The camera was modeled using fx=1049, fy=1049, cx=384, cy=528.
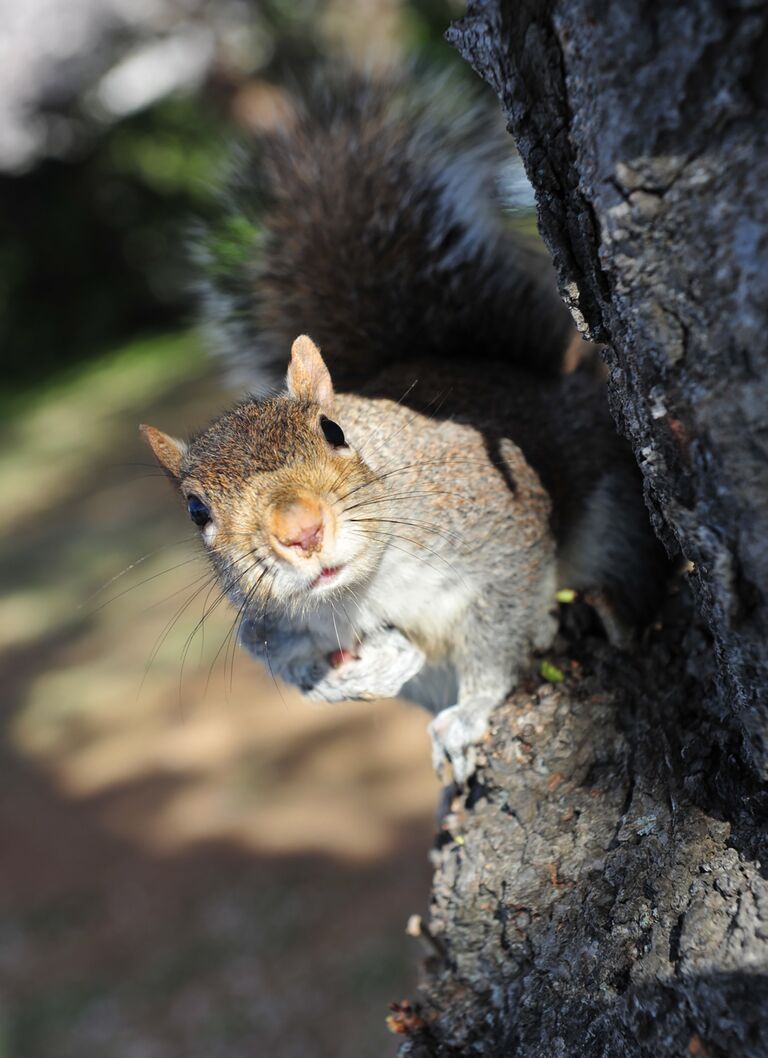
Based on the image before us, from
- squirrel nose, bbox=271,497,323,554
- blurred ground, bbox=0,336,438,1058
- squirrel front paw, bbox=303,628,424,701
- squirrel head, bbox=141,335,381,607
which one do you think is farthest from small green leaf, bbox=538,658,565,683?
blurred ground, bbox=0,336,438,1058

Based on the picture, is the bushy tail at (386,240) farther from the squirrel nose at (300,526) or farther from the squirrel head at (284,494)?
the squirrel nose at (300,526)

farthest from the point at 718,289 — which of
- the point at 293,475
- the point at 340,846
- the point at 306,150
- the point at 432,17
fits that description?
the point at 432,17

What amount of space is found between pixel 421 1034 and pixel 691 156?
37.8 inches

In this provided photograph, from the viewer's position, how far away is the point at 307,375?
1426 millimetres

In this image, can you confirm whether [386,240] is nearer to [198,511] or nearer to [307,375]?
[307,375]

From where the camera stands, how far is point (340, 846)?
354cm

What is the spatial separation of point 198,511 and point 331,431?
21 cm

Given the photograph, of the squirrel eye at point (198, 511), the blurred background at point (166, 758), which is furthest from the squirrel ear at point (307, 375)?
the blurred background at point (166, 758)

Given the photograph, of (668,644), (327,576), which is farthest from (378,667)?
(668,644)

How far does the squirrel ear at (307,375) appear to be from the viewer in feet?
4.66

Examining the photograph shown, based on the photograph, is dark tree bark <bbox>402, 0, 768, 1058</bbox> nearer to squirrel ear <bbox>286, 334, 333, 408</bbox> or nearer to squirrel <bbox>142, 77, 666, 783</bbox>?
squirrel <bbox>142, 77, 666, 783</bbox>

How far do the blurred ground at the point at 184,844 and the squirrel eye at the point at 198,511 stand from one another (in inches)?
46.1

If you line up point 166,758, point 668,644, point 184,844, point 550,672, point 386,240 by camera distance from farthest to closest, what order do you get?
point 166,758, point 184,844, point 386,240, point 550,672, point 668,644

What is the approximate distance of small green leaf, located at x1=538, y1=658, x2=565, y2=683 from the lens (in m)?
1.43
